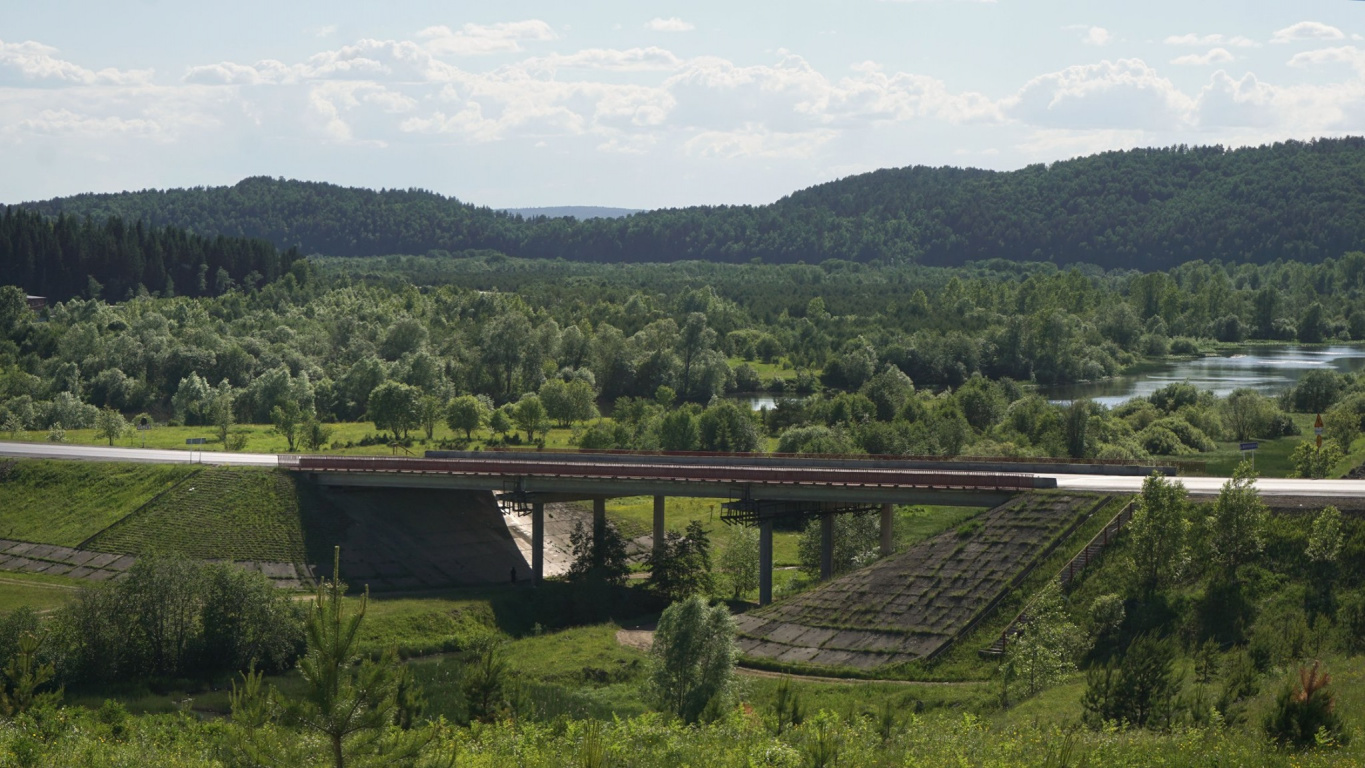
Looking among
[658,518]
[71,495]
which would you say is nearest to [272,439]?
[71,495]

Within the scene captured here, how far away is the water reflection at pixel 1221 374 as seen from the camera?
150 meters

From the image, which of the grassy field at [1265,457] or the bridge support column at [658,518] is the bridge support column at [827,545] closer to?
the bridge support column at [658,518]

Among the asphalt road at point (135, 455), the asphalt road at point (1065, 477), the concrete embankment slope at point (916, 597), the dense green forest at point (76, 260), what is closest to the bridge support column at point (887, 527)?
the concrete embankment slope at point (916, 597)

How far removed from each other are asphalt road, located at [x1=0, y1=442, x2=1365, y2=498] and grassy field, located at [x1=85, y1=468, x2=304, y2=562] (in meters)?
4.00

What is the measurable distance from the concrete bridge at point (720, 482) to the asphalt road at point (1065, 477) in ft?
8.28

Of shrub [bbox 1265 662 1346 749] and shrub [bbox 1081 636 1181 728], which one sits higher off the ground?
shrub [bbox 1265 662 1346 749]

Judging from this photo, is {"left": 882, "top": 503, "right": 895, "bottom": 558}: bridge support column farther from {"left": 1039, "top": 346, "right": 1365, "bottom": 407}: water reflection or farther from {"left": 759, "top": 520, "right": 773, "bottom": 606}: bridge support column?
{"left": 1039, "top": 346, "right": 1365, "bottom": 407}: water reflection

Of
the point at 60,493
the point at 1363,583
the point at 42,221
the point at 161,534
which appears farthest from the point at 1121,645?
the point at 42,221

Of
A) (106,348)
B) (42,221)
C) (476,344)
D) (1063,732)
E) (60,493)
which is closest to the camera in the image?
(1063,732)

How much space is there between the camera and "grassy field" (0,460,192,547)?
249ft

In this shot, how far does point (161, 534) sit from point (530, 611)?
20827 mm

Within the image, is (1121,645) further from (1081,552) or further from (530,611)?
(530,611)

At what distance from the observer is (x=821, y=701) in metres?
49.3

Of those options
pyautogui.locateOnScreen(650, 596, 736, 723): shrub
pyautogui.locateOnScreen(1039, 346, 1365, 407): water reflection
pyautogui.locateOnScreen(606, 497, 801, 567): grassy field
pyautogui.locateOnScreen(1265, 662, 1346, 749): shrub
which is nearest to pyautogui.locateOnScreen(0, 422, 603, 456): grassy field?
pyautogui.locateOnScreen(606, 497, 801, 567): grassy field
